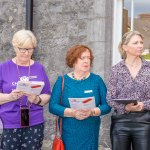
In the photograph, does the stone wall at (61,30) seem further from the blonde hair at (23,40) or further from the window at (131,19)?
the blonde hair at (23,40)

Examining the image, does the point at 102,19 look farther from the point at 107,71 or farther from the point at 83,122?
the point at 83,122

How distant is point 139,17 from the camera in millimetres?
6309

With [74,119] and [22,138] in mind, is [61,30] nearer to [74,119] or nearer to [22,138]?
[74,119]

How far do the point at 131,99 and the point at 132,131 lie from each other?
1.00ft

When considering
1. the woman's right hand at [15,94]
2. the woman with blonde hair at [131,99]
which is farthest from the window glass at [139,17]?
the woman's right hand at [15,94]

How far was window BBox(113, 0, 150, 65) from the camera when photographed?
20.6 ft

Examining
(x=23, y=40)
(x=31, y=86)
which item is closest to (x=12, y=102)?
(x=31, y=86)

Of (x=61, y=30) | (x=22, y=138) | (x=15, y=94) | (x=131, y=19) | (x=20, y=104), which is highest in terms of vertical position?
(x=131, y=19)

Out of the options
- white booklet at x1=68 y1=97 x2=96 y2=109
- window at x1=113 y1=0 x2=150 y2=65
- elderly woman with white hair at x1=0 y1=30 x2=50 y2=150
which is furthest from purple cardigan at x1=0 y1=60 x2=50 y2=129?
window at x1=113 y1=0 x2=150 y2=65

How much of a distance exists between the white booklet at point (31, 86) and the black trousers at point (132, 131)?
78 cm

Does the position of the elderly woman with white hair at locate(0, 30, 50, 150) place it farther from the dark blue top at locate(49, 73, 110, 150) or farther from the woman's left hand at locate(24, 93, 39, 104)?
the dark blue top at locate(49, 73, 110, 150)

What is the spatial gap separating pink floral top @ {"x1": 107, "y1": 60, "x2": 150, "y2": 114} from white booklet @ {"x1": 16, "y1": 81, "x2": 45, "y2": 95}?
647 millimetres

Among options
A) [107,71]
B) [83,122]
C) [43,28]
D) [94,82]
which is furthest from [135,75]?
[43,28]

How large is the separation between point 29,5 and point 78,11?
80cm
